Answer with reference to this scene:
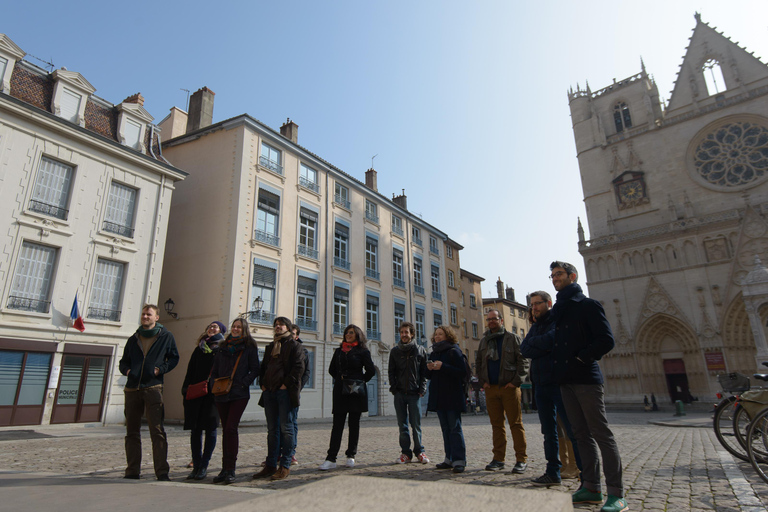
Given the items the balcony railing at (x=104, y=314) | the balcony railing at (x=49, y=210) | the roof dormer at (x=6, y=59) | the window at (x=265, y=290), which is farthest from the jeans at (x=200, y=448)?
the roof dormer at (x=6, y=59)

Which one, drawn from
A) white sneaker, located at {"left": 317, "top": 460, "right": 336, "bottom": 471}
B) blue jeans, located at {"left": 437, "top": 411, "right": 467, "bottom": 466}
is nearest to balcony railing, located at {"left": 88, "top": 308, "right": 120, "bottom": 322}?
white sneaker, located at {"left": 317, "top": 460, "right": 336, "bottom": 471}

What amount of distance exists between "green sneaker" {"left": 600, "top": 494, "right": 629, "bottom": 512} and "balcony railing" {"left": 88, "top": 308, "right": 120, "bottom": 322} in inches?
636

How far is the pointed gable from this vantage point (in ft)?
118

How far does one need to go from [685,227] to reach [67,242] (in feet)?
126

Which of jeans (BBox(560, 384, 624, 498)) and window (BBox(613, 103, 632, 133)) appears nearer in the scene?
jeans (BBox(560, 384, 624, 498))

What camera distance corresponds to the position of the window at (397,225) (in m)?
28.6

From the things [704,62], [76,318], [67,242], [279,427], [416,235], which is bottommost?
[279,427]

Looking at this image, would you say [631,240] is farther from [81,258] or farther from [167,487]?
[167,487]

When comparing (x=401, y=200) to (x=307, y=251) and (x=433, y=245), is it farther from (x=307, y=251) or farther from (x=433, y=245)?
(x=307, y=251)

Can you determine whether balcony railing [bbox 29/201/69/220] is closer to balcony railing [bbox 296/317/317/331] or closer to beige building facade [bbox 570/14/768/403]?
balcony railing [bbox 296/317/317/331]

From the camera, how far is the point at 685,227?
34.1m

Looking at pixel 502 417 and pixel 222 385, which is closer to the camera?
pixel 222 385

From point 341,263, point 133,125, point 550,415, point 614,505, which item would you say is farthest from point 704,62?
point 614,505

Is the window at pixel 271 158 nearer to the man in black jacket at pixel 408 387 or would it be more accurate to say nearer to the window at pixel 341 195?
the window at pixel 341 195
